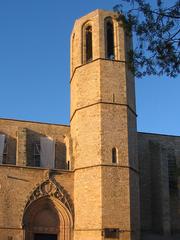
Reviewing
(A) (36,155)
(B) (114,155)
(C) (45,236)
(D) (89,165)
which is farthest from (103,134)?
(C) (45,236)

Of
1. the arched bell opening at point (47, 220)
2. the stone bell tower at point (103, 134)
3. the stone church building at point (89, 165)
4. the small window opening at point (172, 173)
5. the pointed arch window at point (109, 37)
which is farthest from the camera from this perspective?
the small window opening at point (172, 173)

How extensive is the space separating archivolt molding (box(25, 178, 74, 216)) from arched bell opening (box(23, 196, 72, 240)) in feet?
0.55

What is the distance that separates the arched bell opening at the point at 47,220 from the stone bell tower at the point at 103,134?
688 mm

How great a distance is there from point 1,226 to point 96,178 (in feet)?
15.8

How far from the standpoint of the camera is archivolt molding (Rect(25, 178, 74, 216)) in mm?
21750

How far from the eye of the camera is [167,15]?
10.9 meters

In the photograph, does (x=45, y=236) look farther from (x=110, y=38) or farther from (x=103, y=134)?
(x=110, y=38)

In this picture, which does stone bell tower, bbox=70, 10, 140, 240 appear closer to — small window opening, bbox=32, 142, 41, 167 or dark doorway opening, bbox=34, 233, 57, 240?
dark doorway opening, bbox=34, 233, 57, 240

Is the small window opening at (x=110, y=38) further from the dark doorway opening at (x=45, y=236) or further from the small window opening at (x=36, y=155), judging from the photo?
the dark doorway opening at (x=45, y=236)

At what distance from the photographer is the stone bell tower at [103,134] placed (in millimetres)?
20484

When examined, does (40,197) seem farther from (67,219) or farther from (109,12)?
(109,12)

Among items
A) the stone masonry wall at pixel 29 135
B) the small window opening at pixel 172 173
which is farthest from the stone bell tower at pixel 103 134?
the small window opening at pixel 172 173

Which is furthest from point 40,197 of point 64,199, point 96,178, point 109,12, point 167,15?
point 167,15

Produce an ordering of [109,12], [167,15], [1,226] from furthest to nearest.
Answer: [109,12]
[1,226]
[167,15]
